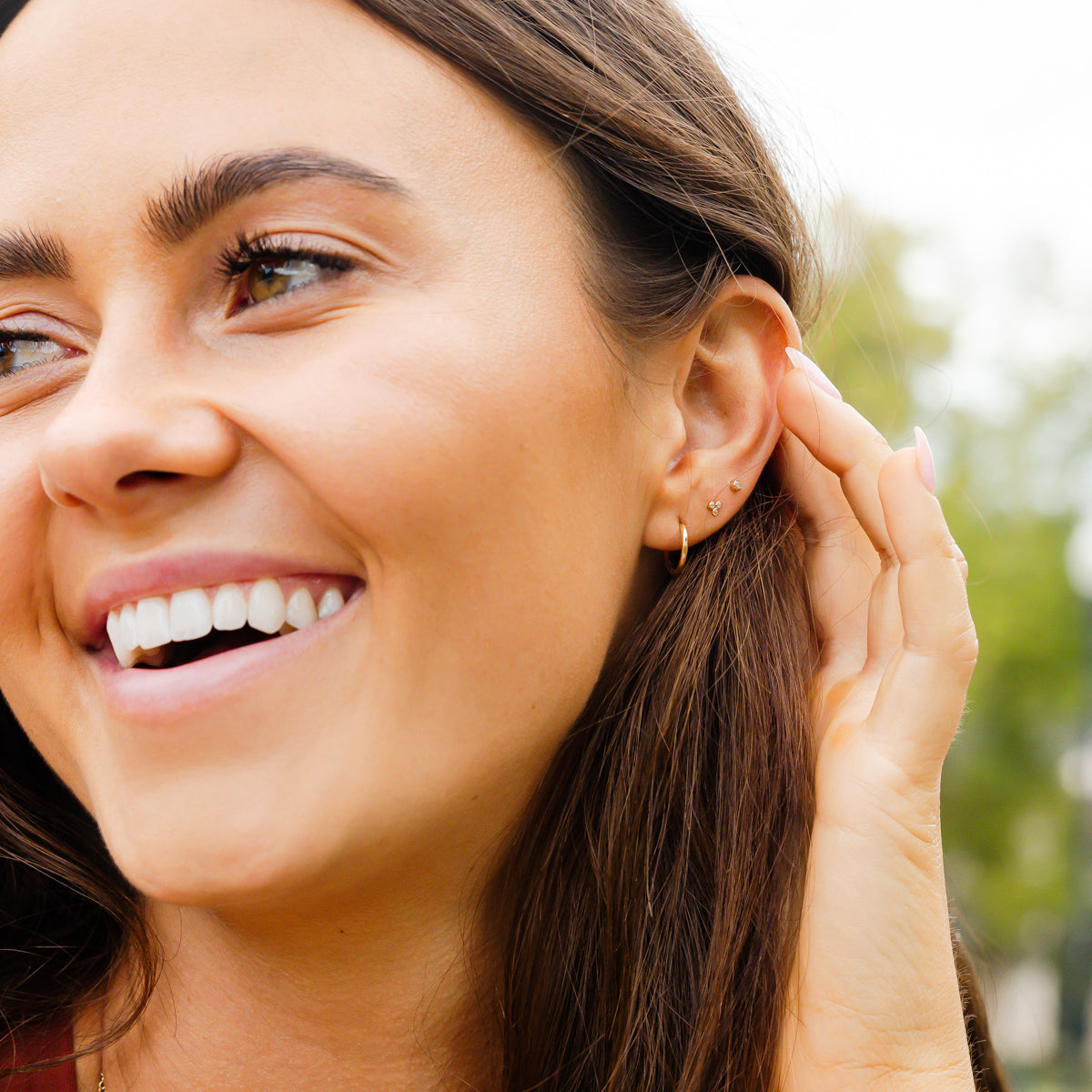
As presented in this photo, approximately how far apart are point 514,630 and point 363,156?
2.62ft

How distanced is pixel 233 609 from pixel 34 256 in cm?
67

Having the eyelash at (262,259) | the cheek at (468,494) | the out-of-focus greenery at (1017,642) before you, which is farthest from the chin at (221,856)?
the out-of-focus greenery at (1017,642)

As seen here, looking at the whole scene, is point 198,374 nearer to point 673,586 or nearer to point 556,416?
point 556,416

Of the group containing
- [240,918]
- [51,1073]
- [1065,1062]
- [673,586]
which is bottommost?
[1065,1062]

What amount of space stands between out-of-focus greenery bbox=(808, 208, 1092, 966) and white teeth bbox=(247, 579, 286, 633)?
18063 millimetres

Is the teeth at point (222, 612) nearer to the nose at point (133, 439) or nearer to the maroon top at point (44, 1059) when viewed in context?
the nose at point (133, 439)

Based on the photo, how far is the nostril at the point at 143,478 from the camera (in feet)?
5.84

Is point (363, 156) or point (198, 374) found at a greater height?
point (363, 156)

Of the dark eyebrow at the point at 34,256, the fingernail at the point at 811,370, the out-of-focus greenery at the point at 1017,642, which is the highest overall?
the out-of-focus greenery at the point at 1017,642

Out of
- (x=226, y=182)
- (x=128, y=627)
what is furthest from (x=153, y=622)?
(x=226, y=182)

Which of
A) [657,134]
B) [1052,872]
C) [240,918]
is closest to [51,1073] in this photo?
[240,918]

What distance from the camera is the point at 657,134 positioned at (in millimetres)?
2217

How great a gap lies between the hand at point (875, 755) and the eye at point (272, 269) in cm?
101

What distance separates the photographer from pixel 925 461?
7.98 feet
